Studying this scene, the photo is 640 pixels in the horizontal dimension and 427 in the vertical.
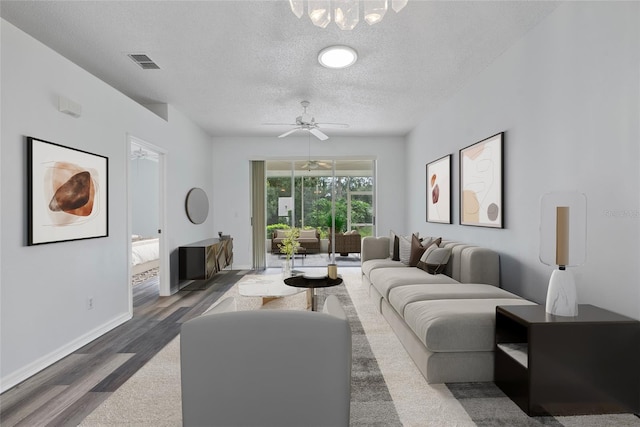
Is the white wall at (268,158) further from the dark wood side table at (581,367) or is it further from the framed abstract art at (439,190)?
the dark wood side table at (581,367)

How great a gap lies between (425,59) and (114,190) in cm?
354

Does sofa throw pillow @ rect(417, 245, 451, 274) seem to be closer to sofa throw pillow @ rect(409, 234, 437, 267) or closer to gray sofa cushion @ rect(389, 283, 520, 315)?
sofa throw pillow @ rect(409, 234, 437, 267)

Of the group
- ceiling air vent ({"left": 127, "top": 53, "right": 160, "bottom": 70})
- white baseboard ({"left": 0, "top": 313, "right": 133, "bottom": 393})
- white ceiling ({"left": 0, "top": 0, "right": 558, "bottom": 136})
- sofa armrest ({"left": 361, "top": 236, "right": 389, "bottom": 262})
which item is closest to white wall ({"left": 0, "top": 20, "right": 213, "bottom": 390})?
white baseboard ({"left": 0, "top": 313, "right": 133, "bottom": 393})

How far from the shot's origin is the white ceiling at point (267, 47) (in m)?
2.59

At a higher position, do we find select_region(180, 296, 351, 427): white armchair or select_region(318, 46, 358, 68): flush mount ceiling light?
select_region(318, 46, 358, 68): flush mount ceiling light

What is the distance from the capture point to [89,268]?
3217mm

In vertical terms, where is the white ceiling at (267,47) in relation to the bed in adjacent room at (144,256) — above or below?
above

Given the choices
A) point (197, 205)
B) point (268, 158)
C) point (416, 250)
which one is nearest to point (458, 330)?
point (416, 250)

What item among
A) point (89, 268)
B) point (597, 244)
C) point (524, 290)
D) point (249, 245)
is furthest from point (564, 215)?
point (249, 245)

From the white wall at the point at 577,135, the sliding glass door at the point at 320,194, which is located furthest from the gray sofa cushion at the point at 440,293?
the sliding glass door at the point at 320,194

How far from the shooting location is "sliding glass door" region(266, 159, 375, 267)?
7238mm

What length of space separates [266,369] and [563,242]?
1.99 metres

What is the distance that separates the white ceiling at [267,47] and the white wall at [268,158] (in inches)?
82.8

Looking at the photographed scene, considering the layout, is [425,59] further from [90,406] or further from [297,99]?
[90,406]
